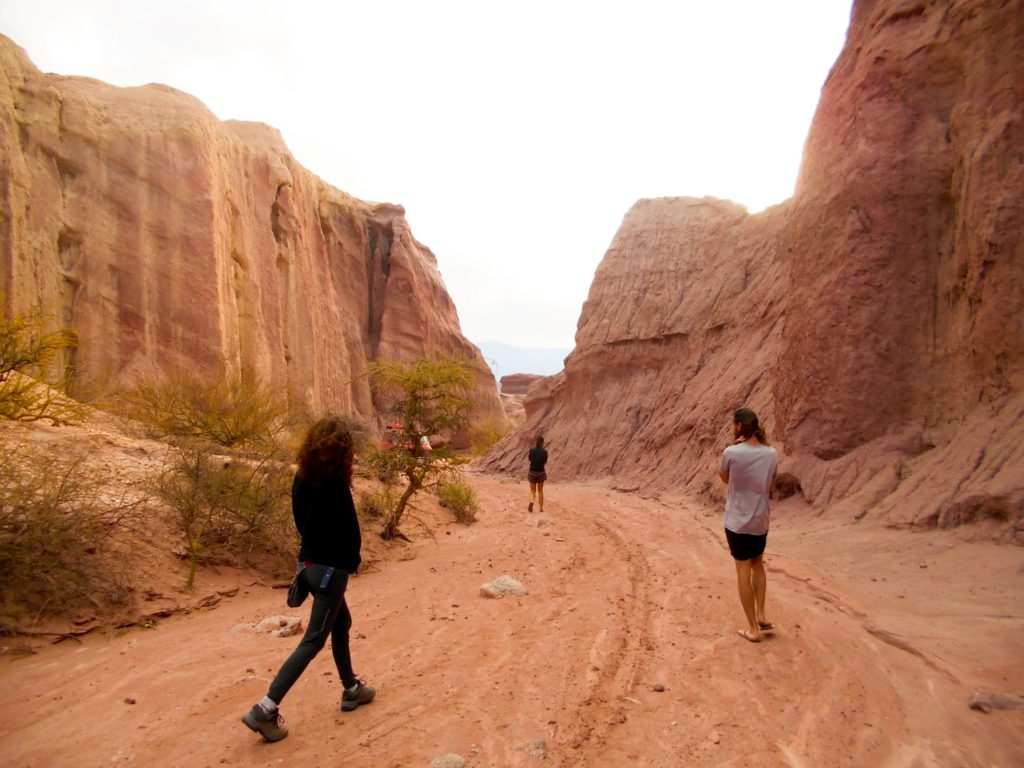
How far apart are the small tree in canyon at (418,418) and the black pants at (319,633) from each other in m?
5.97

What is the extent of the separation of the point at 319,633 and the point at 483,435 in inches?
1359

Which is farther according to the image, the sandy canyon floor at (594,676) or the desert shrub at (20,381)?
the desert shrub at (20,381)

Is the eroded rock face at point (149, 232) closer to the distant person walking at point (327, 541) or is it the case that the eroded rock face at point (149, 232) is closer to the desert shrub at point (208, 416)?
the desert shrub at point (208, 416)

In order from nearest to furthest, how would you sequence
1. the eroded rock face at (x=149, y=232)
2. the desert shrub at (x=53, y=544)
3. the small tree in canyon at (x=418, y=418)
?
the desert shrub at (x=53, y=544)
the small tree in canyon at (x=418, y=418)
the eroded rock face at (x=149, y=232)

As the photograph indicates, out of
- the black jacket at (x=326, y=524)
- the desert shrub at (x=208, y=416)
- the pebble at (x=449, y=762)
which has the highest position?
the desert shrub at (x=208, y=416)

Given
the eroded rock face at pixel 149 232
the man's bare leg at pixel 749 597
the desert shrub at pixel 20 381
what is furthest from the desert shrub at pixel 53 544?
the eroded rock face at pixel 149 232

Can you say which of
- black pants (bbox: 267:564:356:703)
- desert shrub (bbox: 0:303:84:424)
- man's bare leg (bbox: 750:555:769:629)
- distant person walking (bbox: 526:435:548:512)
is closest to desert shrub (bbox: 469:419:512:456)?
distant person walking (bbox: 526:435:548:512)

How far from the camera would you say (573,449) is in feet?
74.3

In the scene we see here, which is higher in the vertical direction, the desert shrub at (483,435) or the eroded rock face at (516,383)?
the eroded rock face at (516,383)

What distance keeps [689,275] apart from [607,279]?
4094mm

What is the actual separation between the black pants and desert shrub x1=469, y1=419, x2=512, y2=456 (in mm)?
29685

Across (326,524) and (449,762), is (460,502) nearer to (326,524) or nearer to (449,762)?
(326,524)

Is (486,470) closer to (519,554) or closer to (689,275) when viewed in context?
(689,275)

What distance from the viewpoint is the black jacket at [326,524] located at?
3602 millimetres
